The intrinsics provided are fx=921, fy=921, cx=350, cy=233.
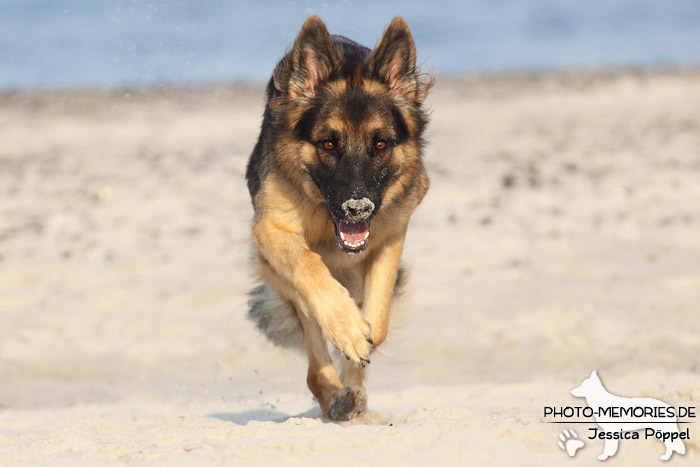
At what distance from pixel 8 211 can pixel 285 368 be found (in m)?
5.55

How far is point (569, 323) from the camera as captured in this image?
752cm

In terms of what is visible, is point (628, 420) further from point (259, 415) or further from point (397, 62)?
point (259, 415)

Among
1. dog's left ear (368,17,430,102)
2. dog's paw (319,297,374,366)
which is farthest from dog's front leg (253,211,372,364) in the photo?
dog's left ear (368,17,430,102)

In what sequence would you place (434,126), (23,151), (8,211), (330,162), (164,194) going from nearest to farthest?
(330,162) → (8,211) → (164,194) → (23,151) → (434,126)

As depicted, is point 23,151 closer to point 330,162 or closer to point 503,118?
point 503,118

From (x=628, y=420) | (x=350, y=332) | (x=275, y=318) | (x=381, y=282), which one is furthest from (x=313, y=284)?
(x=628, y=420)

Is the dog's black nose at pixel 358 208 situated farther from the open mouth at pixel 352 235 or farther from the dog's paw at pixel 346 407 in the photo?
the dog's paw at pixel 346 407

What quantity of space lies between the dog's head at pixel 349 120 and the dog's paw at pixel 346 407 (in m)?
0.88

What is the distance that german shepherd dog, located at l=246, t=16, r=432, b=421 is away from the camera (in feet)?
15.6

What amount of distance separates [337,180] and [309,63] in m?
0.71

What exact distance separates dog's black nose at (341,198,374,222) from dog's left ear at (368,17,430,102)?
2.68 ft

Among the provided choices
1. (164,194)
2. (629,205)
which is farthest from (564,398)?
(164,194)

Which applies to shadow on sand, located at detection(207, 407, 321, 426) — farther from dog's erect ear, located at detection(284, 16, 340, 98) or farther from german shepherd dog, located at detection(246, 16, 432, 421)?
dog's erect ear, located at detection(284, 16, 340, 98)

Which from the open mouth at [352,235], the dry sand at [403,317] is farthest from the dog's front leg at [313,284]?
the dry sand at [403,317]
